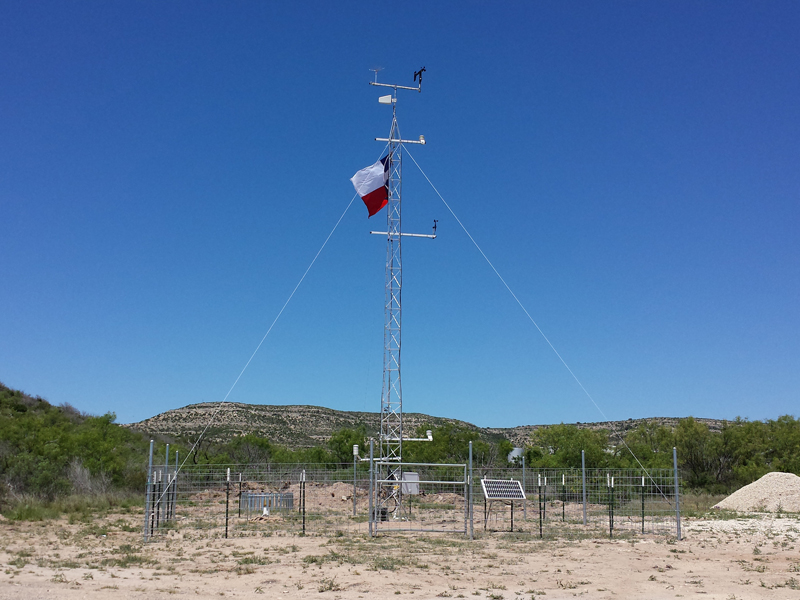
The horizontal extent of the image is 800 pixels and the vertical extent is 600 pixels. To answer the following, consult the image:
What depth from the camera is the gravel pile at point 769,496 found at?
30125 mm

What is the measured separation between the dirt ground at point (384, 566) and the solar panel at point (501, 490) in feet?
3.34

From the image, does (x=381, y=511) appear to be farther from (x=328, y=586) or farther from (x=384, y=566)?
(x=328, y=586)

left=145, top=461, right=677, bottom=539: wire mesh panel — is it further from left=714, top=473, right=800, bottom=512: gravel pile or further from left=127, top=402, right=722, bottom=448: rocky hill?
left=127, top=402, right=722, bottom=448: rocky hill

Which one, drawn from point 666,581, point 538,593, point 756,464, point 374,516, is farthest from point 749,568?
point 756,464

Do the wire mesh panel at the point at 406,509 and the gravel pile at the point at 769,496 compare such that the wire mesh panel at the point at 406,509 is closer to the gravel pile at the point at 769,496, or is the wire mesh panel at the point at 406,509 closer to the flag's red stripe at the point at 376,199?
the flag's red stripe at the point at 376,199

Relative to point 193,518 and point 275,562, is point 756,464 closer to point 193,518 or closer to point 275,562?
point 193,518

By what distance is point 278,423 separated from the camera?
78500 millimetres

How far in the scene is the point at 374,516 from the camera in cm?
1867

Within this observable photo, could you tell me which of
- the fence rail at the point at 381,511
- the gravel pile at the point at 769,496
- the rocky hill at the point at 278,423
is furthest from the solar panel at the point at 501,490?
the rocky hill at the point at 278,423

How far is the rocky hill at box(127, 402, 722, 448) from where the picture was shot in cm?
7044

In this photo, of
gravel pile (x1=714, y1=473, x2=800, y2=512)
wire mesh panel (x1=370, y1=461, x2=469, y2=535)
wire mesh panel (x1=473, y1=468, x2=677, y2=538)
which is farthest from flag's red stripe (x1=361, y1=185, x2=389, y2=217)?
gravel pile (x1=714, y1=473, x2=800, y2=512)

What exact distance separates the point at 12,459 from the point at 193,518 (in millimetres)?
8961

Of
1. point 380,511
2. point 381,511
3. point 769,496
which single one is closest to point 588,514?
point 381,511

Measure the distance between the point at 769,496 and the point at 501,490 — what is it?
18239 millimetres
